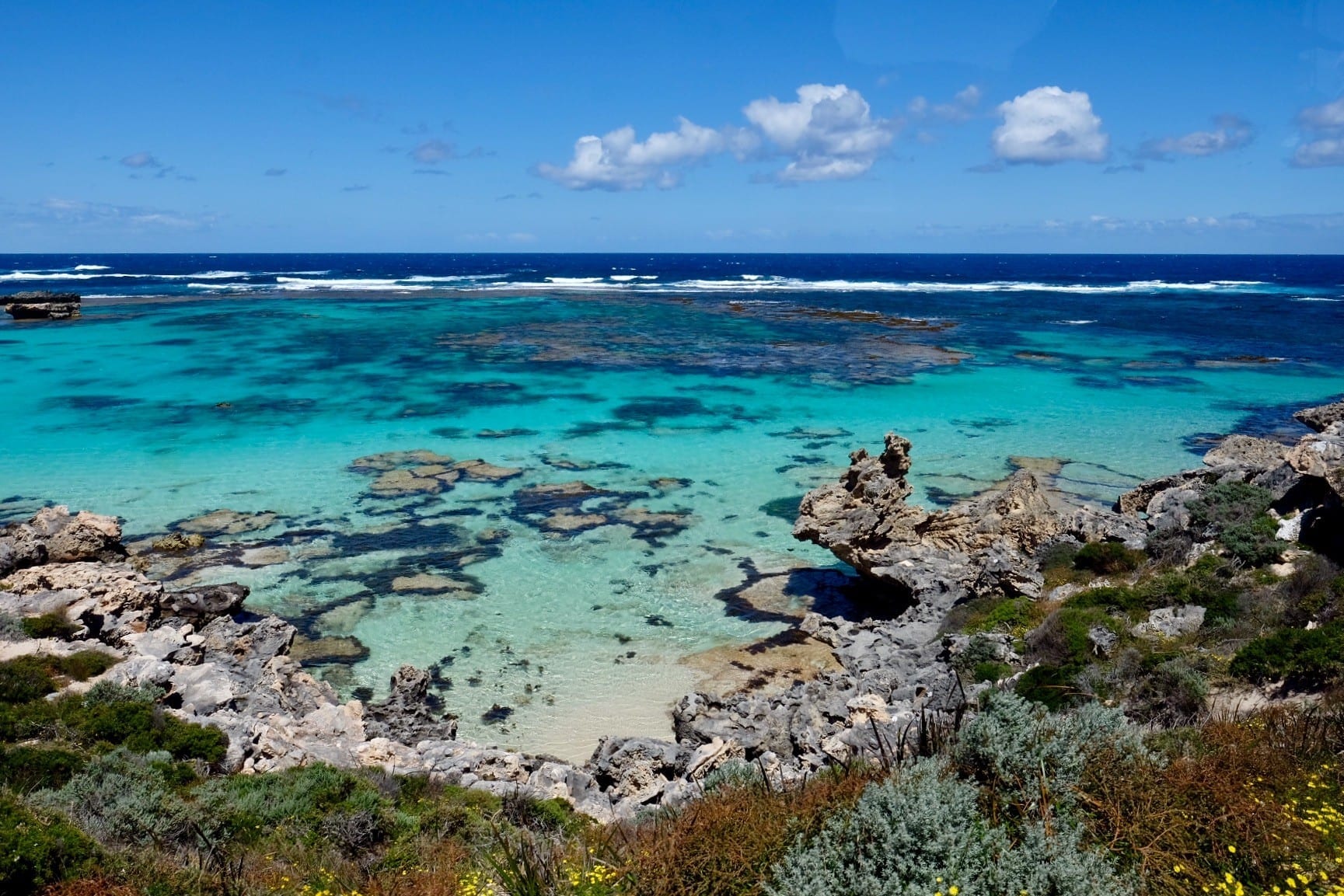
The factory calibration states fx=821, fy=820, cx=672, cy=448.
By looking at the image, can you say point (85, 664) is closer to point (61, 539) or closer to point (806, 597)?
point (61, 539)

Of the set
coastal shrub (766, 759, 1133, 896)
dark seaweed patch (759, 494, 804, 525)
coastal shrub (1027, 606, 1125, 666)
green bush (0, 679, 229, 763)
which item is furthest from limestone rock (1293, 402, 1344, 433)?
green bush (0, 679, 229, 763)

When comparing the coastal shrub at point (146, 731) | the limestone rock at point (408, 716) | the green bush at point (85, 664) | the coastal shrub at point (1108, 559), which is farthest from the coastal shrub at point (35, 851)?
the coastal shrub at point (1108, 559)

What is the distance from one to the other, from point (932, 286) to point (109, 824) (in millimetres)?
115915

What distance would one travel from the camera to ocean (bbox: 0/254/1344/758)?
49.1 ft

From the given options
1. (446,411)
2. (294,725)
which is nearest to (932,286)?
(446,411)

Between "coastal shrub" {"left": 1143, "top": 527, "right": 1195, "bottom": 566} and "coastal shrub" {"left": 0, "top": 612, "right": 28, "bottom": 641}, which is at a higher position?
"coastal shrub" {"left": 1143, "top": 527, "right": 1195, "bottom": 566}

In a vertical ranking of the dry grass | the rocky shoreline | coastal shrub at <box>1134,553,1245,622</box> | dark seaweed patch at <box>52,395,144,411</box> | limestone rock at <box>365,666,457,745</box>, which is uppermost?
the dry grass

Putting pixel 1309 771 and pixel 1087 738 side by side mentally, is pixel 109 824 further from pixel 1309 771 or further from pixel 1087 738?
pixel 1309 771

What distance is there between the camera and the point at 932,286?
112562 millimetres

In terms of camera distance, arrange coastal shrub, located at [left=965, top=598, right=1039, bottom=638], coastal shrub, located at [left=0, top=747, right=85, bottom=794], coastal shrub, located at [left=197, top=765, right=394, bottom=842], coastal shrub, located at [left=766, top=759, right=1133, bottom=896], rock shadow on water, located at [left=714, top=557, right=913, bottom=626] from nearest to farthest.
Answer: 1. coastal shrub, located at [left=766, top=759, right=1133, bottom=896]
2. coastal shrub, located at [left=197, top=765, right=394, bottom=842]
3. coastal shrub, located at [left=0, top=747, right=85, bottom=794]
4. coastal shrub, located at [left=965, top=598, right=1039, bottom=638]
5. rock shadow on water, located at [left=714, top=557, right=913, bottom=626]

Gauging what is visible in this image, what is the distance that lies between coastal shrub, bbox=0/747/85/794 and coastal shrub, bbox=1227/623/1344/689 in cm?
1222

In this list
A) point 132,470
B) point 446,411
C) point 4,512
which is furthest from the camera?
point 446,411

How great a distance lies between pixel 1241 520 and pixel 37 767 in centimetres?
1653

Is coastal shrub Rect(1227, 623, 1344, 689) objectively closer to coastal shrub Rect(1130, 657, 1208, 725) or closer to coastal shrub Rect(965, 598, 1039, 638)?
coastal shrub Rect(1130, 657, 1208, 725)
